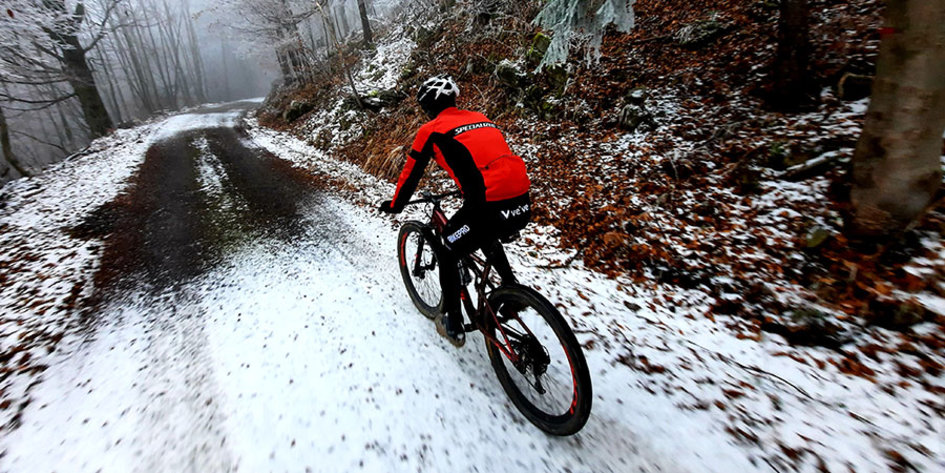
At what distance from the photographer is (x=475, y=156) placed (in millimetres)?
2498

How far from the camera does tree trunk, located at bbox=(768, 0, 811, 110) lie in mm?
5078

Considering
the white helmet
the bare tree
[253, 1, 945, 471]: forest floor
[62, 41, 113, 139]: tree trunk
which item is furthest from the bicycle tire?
[62, 41, 113, 139]: tree trunk

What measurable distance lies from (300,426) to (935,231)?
5983 millimetres

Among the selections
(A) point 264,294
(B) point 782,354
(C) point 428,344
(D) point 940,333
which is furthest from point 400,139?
(D) point 940,333

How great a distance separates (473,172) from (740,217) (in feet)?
12.9

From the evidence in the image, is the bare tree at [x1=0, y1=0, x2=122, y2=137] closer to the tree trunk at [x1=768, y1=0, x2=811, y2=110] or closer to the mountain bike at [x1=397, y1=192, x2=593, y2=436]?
the mountain bike at [x1=397, y1=192, x2=593, y2=436]

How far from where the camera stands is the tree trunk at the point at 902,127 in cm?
296

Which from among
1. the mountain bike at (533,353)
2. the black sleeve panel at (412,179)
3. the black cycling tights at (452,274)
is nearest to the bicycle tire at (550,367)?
the mountain bike at (533,353)

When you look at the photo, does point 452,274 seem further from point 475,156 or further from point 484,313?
point 475,156

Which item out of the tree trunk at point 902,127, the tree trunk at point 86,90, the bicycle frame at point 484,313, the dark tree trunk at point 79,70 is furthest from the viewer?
the tree trunk at point 86,90

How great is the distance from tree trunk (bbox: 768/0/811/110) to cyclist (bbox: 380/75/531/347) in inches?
214

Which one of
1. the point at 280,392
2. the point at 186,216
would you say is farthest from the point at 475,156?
the point at 186,216

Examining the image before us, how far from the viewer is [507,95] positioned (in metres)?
9.38

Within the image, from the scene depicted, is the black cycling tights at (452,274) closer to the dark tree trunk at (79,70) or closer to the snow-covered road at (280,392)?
the snow-covered road at (280,392)
